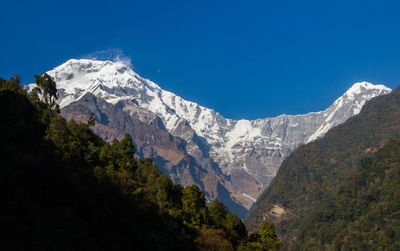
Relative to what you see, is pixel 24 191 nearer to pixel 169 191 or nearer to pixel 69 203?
pixel 69 203

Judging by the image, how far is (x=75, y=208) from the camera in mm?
49188

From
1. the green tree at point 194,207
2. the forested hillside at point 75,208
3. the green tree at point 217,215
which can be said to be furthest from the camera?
the green tree at point 217,215

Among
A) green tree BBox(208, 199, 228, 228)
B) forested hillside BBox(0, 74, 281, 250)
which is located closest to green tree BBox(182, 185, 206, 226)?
forested hillside BBox(0, 74, 281, 250)

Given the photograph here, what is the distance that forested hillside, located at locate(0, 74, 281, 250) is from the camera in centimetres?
4106

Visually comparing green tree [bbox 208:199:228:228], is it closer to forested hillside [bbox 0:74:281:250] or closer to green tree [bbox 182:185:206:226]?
forested hillside [bbox 0:74:281:250]

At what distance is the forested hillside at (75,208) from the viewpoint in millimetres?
41062

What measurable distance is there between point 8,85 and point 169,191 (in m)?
50.3

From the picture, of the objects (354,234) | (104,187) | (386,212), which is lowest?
(104,187)

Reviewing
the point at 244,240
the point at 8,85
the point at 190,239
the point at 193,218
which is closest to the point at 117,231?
the point at 190,239

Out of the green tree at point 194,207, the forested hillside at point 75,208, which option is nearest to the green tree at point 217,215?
the forested hillside at point 75,208

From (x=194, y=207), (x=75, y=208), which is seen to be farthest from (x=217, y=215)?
(x=75, y=208)

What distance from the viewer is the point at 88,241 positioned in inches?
1746

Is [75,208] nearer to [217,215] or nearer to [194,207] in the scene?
[194,207]

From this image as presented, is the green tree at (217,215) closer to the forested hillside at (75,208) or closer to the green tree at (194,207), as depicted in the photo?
the forested hillside at (75,208)
